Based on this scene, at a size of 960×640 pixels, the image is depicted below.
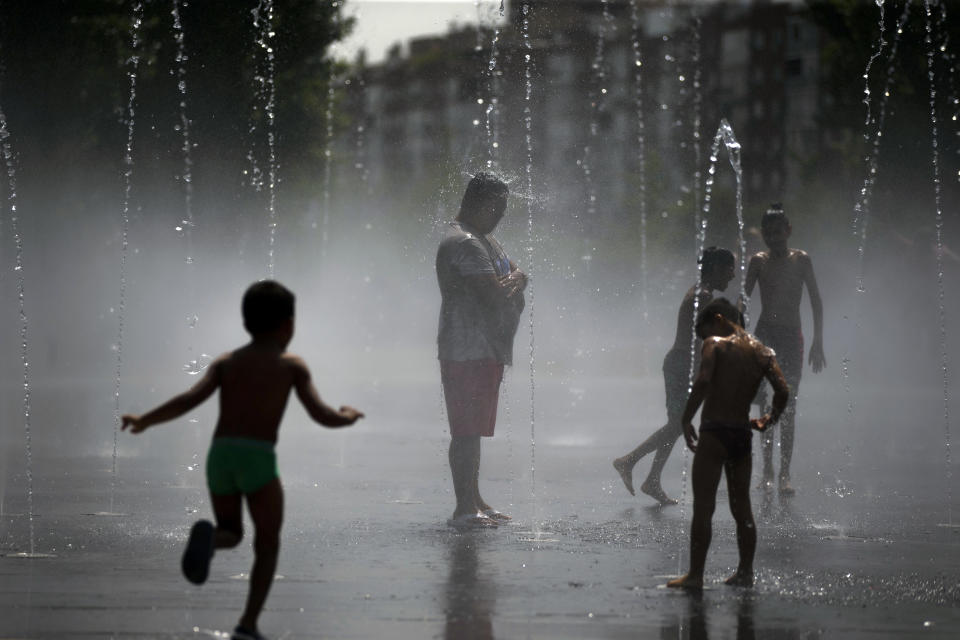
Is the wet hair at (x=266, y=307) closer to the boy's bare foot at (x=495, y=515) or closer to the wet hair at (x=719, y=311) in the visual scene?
the wet hair at (x=719, y=311)

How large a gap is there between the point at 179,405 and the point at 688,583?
7.49 feet

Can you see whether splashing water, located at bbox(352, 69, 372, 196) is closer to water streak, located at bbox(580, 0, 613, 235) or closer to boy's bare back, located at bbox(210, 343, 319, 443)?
water streak, located at bbox(580, 0, 613, 235)

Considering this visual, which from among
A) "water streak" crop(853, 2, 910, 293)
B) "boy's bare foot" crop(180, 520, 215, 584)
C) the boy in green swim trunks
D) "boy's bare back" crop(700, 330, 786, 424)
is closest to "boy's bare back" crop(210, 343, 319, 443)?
the boy in green swim trunks

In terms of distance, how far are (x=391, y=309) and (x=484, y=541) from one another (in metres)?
65.0

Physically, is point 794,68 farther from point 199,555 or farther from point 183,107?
point 199,555

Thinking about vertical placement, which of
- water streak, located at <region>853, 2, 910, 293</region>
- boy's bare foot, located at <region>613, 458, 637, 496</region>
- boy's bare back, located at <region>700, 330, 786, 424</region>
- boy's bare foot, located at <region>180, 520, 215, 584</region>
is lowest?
boy's bare foot, located at <region>613, 458, 637, 496</region>

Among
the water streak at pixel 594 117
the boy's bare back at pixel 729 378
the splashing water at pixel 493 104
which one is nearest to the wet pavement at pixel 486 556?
the boy's bare back at pixel 729 378

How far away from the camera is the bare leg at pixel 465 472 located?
8.78 meters

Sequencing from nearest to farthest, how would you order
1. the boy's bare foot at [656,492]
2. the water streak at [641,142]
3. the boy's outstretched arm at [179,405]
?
the boy's outstretched arm at [179,405], the boy's bare foot at [656,492], the water streak at [641,142]

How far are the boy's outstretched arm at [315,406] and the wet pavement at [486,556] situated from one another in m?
0.72

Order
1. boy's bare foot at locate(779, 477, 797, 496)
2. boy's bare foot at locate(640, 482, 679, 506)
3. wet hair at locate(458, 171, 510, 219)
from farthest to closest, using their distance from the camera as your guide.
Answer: boy's bare foot at locate(779, 477, 797, 496)
boy's bare foot at locate(640, 482, 679, 506)
wet hair at locate(458, 171, 510, 219)

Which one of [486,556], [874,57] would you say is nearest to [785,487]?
[486,556]

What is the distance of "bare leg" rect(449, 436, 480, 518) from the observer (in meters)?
8.78

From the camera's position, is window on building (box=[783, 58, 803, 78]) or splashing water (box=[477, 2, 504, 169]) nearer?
splashing water (box=[477, 2, 504, 169])
